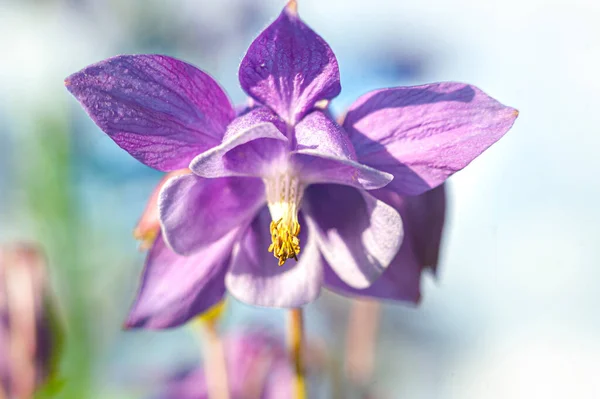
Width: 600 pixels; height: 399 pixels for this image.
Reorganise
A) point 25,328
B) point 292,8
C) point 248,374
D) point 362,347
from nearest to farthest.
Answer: point 292,8 → point 25,328 → point 362,347 → point 248,374

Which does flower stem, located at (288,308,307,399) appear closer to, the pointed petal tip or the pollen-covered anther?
the pollen-covered anther

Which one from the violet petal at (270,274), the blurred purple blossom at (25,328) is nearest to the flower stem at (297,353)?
the violet petal at (270,274)

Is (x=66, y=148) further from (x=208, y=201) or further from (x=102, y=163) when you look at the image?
(x=208, y=201)

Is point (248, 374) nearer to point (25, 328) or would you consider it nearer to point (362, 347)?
point (362, 347)

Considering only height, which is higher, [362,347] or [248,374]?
[362,347]

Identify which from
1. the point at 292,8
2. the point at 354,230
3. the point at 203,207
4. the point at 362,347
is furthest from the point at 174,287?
the point at 362,347

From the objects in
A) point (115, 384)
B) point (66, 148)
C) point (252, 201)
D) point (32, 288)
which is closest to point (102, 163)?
point (66, 148)

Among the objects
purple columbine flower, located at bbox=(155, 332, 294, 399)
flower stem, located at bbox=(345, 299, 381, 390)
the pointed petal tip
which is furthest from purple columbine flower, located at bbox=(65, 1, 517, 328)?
purple columbine flower, located at bbox=(155, 332, 294, 399)
